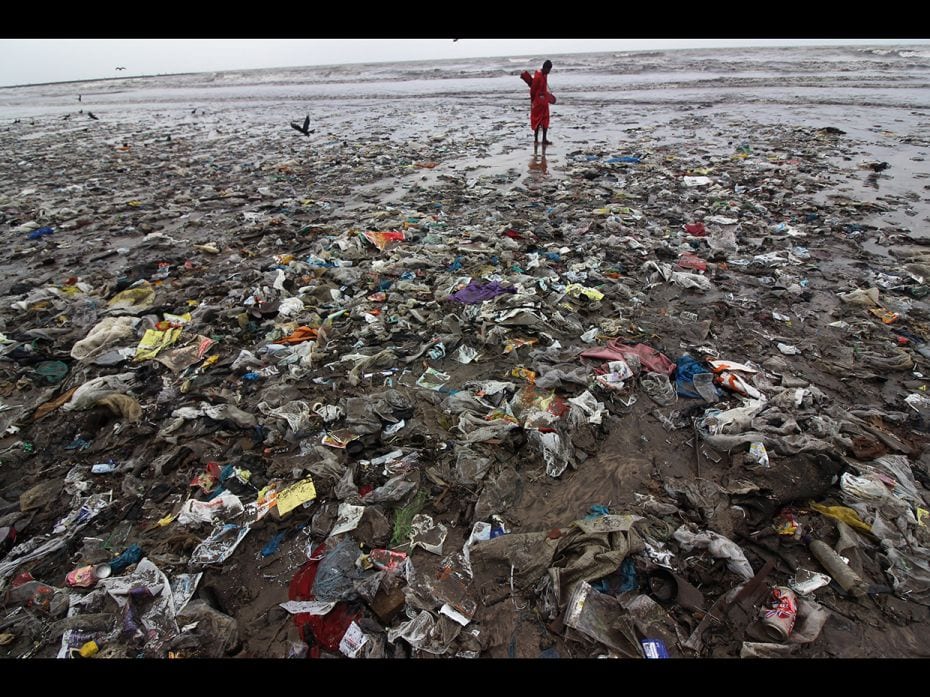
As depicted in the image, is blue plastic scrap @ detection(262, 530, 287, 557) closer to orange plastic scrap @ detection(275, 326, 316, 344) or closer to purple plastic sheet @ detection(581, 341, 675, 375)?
orange plastic scrap @ detection(275, 326, 316, 344)

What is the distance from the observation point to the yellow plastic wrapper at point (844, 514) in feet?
8.39

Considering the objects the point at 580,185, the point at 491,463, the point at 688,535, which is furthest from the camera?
the point at 580,185

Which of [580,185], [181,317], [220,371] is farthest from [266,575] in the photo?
[580,185]

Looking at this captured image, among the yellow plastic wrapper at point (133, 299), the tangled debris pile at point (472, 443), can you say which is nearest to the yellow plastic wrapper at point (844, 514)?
the tangled debris pile at point (472, 443)

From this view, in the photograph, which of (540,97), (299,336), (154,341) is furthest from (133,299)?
(540,97)

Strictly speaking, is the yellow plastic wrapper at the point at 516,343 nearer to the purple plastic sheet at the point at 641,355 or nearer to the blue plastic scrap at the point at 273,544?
the purple plastic sheet at the point at 641,355

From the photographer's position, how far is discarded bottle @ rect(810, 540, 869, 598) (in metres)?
2.27

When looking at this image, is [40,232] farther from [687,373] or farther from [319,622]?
[687,373]

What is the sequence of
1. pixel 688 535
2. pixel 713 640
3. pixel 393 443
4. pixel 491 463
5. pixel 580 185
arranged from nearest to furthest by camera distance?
pixel 713 640 → pixel 688 535 → pixel 491 463 → pixel 393 443 → pixel 580 185

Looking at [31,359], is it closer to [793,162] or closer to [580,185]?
[580,185]

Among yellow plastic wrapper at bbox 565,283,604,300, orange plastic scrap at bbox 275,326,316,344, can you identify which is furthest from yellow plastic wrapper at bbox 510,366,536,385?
orange plastic scrap at bbox 275,326,316,344

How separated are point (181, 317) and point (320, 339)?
1.85 metres

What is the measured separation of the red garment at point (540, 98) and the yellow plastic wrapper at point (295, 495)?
9.72 m

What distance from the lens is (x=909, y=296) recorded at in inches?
184
